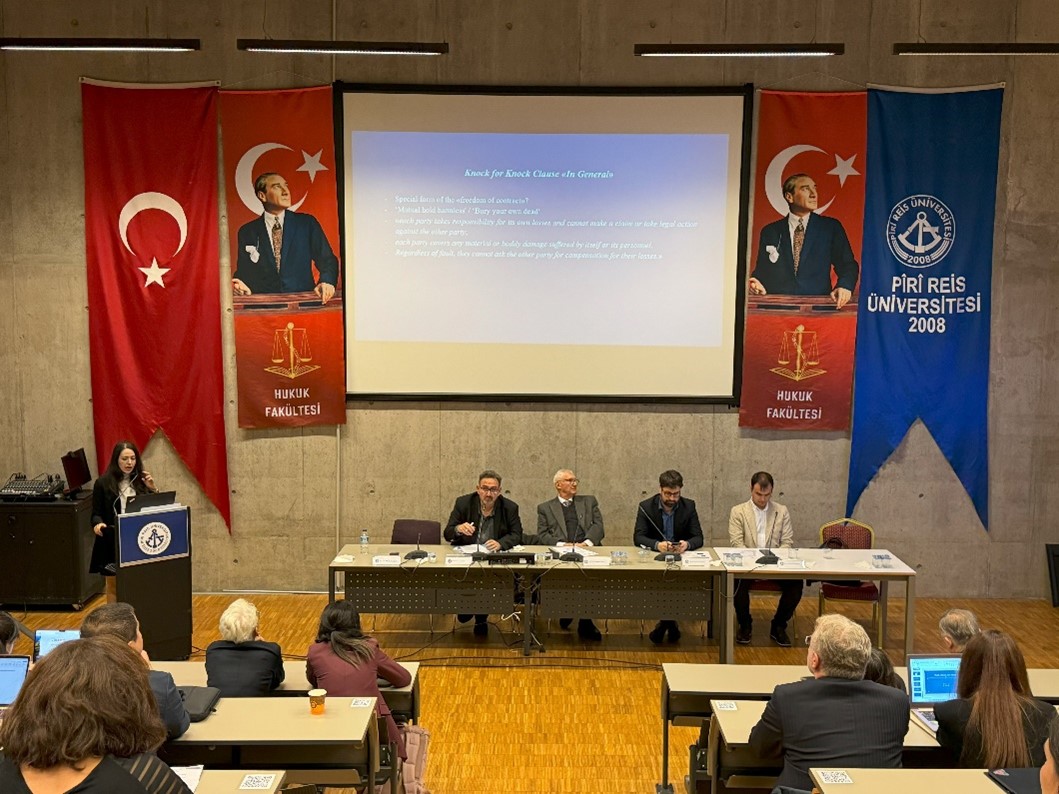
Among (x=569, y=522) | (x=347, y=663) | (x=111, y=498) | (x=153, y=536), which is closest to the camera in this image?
(x=347, y=663)

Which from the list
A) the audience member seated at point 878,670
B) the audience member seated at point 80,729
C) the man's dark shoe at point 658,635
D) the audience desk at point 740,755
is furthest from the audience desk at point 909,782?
the man's dark shoe at point 658,635

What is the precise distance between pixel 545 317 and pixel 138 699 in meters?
6.60

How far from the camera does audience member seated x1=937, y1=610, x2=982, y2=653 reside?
436 cm

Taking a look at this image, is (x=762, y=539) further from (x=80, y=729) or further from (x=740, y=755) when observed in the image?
(x=80, y=729)

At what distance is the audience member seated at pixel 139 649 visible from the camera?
3863 millimetres

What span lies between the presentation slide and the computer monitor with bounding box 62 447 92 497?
230cm

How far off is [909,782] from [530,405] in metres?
5.63

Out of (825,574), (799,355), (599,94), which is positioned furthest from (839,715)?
(599,94)

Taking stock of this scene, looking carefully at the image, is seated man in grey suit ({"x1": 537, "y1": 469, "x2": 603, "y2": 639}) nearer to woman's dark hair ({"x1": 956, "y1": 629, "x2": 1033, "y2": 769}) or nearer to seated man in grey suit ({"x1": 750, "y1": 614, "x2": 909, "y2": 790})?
seated man in grey suit ({"x1": 750, "y1": 614, "x2": 909, "y2": 790})

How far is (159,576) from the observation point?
6.78 metres

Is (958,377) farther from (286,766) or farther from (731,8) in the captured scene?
(286,766)

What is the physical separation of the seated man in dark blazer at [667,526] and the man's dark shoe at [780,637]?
73cm

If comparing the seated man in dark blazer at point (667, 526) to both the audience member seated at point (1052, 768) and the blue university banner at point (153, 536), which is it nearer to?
the blue university banner at point (153, 536)

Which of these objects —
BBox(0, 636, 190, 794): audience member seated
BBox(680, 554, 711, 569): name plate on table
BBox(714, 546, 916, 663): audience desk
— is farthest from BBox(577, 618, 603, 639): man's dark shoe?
BBox(0, 636, 190, 794): audience member seated
